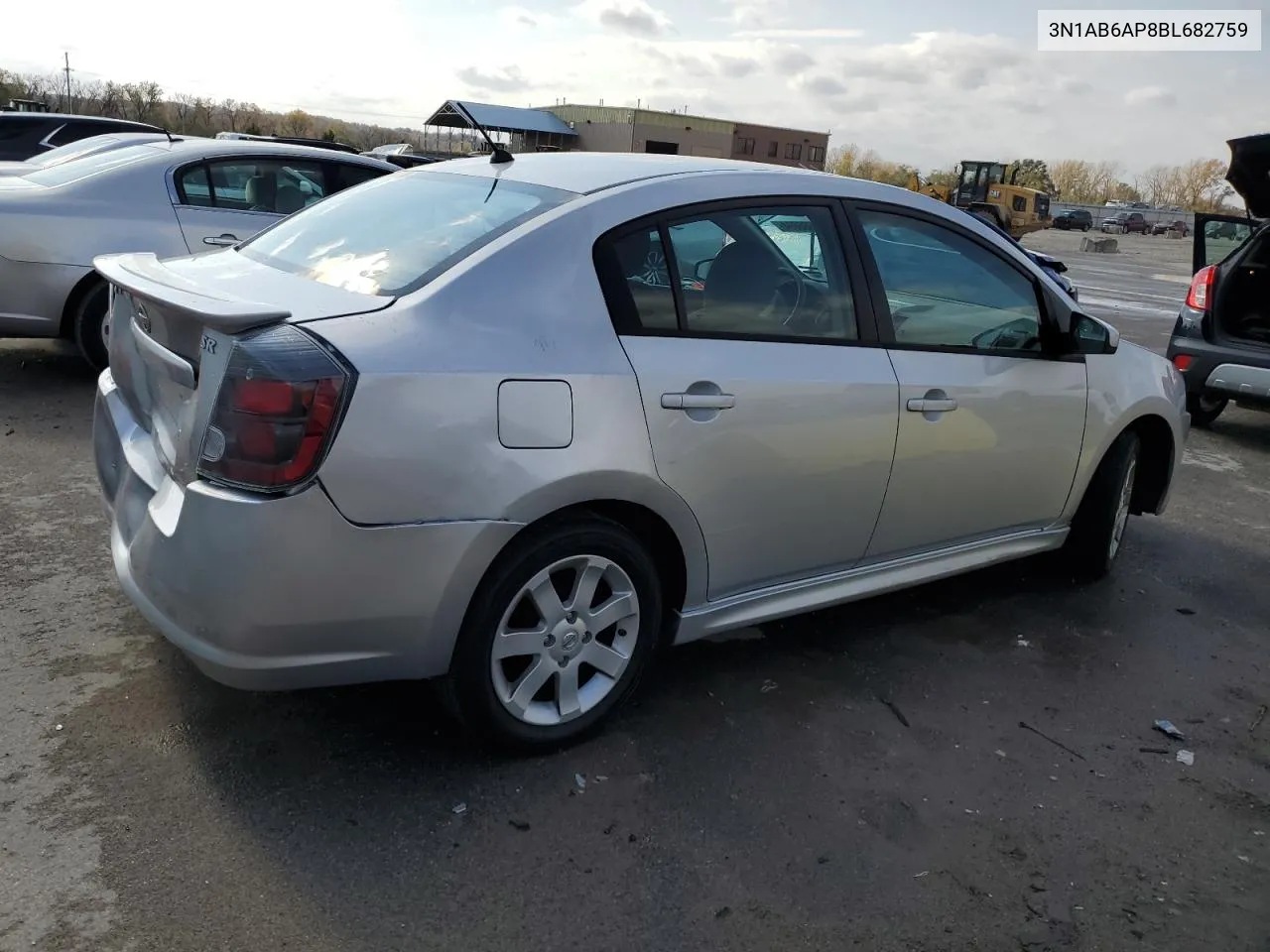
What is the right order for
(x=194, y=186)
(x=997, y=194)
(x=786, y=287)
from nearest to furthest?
1. (x=786, y=287)
2. (x=194, y=186)
3. (x=997, y=194)

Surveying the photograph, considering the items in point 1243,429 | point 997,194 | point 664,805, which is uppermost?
point 997,194

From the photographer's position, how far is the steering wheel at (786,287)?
3.38m

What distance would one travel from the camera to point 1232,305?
8188mm

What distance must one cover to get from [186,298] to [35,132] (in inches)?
497

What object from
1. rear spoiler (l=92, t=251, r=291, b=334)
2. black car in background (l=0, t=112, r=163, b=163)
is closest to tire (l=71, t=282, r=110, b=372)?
rear spoiler (l=92, t=251, r=291, b=334)

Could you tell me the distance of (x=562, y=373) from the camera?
9.11 ft

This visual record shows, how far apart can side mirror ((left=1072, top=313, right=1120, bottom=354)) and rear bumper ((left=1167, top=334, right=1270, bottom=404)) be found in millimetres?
3998

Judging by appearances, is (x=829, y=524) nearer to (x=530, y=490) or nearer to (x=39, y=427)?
(x=530, y=490)

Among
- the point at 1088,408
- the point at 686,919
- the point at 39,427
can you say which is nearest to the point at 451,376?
A: the point at 686,919

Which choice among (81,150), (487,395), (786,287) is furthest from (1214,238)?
(81,150)

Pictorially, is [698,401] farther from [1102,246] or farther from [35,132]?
[1102,246]

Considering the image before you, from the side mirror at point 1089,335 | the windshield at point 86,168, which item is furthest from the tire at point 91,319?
the side mirror at point 1089,335

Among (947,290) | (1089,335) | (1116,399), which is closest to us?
(947,290)

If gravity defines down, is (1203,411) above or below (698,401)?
below
